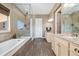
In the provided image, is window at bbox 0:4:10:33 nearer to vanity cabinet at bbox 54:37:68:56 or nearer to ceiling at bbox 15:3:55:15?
ceiling at bbox 15:3:55:15

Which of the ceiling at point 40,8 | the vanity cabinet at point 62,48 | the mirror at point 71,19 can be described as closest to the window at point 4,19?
the ceiling at point 40,8

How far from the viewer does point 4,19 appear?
2.87 m

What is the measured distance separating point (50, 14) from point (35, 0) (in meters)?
4.20

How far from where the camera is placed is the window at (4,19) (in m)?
2.70

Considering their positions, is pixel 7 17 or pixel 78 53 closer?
pixel 78 53

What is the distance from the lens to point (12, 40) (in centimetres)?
311

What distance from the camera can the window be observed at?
2697 millimetres

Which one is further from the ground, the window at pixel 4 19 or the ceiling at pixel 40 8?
the ceiling at pixel 40 8

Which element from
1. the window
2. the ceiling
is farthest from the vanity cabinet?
the ceiling

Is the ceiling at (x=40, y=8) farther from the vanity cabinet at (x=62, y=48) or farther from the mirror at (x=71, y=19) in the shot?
the vanity cabinet at (x=62, y=48)

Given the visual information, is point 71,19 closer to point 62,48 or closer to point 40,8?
point 62,48

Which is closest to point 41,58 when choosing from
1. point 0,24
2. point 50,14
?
point 0,24

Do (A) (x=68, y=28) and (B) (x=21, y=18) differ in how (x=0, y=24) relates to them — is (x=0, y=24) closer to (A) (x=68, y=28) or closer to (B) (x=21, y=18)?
(B) (x=21, y=18)

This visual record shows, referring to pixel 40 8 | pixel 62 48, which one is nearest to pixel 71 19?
pixel 62 48
